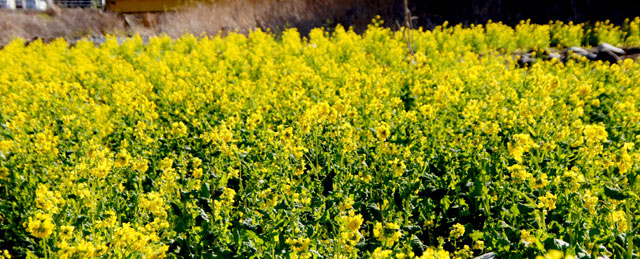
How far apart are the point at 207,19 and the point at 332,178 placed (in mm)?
12964

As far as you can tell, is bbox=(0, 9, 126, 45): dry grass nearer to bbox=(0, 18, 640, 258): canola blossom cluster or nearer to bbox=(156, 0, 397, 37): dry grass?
bbox=(156, 0, 397, 37): dry grass

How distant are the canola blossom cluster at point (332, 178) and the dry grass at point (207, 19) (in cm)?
854

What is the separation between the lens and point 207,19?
15.2 m

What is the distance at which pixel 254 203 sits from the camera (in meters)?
3.06

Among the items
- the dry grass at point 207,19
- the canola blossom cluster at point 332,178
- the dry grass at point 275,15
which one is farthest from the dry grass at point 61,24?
the canola blossom cluster at point 332,178

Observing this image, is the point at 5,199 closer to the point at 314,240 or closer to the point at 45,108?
the point at 45,108

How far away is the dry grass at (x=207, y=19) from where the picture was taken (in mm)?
14344

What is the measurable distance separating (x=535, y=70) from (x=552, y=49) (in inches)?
226

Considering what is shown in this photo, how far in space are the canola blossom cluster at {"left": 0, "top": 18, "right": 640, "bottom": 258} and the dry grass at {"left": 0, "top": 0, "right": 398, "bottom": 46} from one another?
8.54 m

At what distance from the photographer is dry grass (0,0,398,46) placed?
14.3 m

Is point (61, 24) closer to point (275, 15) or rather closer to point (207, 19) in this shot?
point (207, 19)

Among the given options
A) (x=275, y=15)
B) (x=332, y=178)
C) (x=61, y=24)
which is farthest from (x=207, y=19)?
(x=332, y=178)

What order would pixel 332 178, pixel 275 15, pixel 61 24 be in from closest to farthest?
pixel 332 178
pixel 275 15
pixel 61 24

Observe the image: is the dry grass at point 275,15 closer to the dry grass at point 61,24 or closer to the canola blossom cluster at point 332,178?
the dry grass at point 61,24
